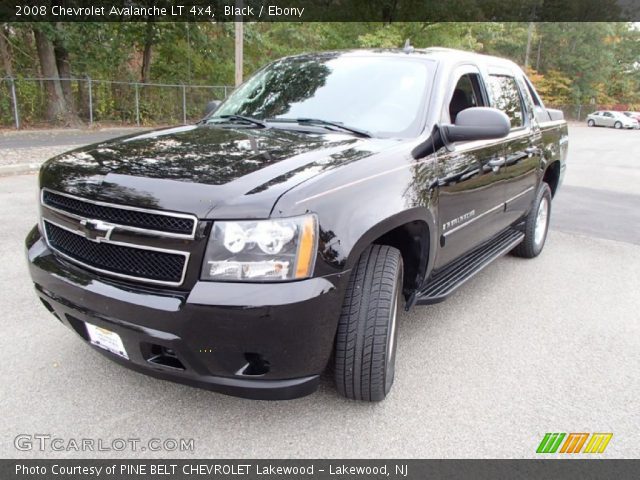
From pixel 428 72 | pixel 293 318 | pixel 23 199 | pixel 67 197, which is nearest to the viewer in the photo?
pixel 293 318

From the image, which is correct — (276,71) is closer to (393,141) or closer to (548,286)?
(393,141)

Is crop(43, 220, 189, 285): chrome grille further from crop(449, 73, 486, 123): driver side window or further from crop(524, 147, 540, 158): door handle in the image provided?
crop(524, 147, 540, 158): door handle

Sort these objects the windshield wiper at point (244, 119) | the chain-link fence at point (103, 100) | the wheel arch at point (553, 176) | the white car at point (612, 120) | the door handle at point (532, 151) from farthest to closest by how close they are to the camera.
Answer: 1. the white car at point (612, 120)
2. the chain-link fence at point (103, 100)
3. the wheel arch at point (553, 176)
4. the door handle at point (532, 151)
5. the windshield wiper at point (244, 119)

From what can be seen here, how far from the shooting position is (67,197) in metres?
2.42

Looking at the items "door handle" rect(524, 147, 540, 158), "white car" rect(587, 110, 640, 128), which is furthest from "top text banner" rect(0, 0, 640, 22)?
"white car" rect(587, 110, 640, 128)

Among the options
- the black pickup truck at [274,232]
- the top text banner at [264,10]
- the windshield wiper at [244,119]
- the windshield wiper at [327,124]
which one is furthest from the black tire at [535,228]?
the top text banner at [264,10]

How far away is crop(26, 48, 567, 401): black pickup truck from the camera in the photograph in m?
2.07

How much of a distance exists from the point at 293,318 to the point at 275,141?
3.74 ft

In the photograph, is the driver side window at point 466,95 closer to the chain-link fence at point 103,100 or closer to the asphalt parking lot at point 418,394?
the asphalt parking lot at point 418,394

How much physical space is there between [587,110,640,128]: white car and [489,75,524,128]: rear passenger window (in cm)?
4268

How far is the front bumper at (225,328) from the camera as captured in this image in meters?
2.04

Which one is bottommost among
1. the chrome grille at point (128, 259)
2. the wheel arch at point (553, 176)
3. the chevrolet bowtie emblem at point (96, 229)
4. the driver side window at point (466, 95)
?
the wheel arch at point (553, 176)

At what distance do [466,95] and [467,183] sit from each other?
78cm

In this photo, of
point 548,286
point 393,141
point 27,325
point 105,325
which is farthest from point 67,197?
point 548,286
